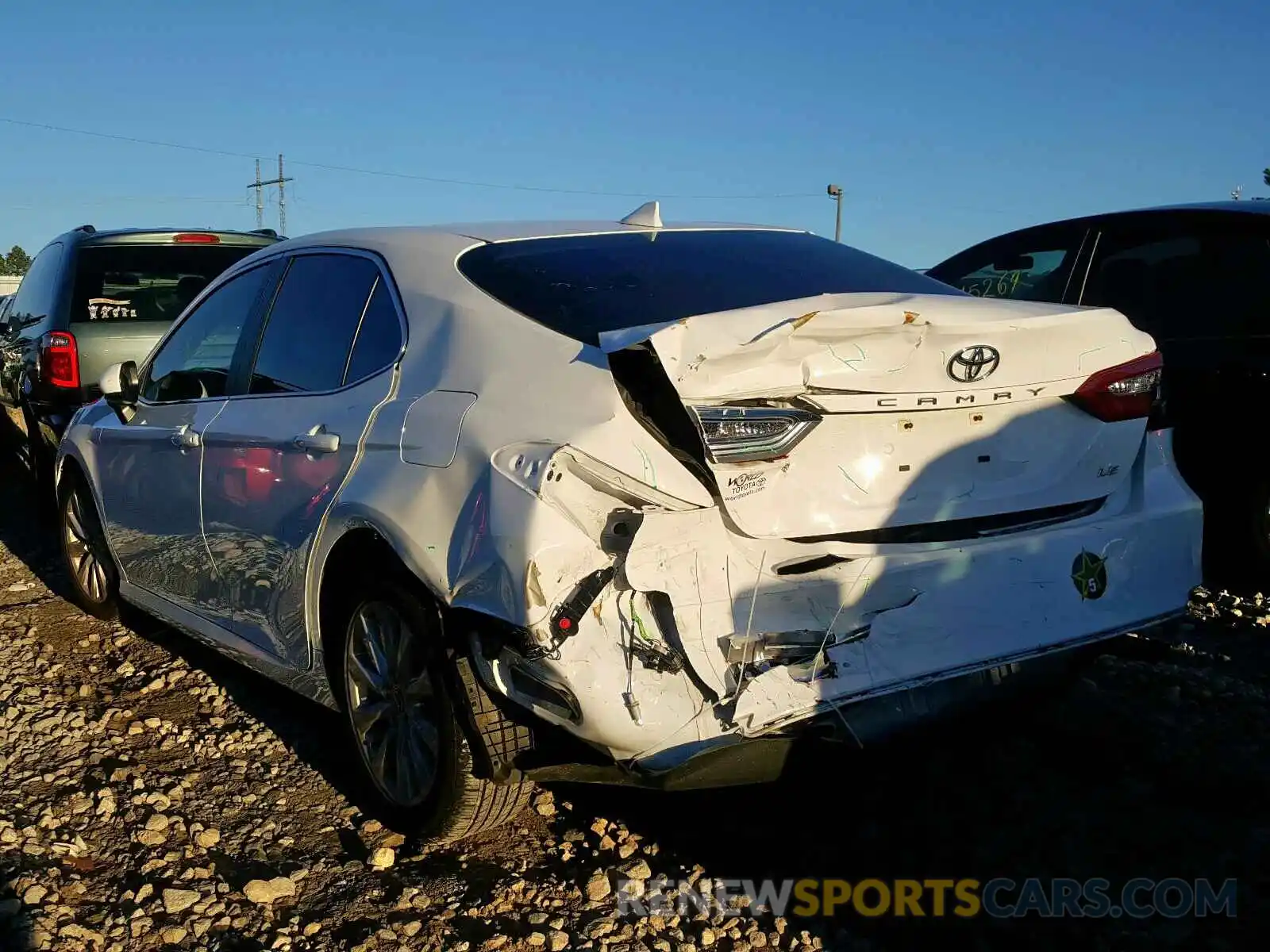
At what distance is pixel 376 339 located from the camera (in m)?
3.26

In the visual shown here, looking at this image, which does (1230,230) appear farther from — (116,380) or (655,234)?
(116,380)

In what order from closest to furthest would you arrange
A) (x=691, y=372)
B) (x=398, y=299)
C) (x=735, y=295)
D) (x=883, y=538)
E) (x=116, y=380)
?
(x=691, y=372) < (x=883, y=538) < (x=735, y=295) < (x=398, y=299) < (x=116, y=380)

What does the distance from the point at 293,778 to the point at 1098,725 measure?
249cm

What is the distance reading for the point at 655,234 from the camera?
140 inches

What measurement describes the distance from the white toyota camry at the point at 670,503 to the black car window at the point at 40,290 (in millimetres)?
4663

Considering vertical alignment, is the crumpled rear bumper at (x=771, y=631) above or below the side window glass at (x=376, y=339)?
below

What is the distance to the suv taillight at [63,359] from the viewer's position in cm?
694

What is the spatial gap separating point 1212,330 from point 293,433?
12.6 ft

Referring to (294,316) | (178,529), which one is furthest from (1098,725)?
(178,529)

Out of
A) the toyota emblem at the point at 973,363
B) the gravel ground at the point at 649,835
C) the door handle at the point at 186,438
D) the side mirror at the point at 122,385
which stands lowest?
the gravel ground at the point at 649,835

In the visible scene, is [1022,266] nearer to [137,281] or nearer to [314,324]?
[314,324]

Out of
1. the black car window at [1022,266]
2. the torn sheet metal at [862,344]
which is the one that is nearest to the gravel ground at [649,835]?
the torn sheet metal at [862,344]

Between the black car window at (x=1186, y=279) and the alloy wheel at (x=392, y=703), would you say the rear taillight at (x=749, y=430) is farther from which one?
the black car window at (x=1186, y=279)

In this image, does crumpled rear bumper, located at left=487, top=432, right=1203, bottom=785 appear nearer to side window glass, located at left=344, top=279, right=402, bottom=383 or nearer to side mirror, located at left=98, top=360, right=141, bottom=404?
side window glass, located at left=344, top=279, right=402, bottom=383
